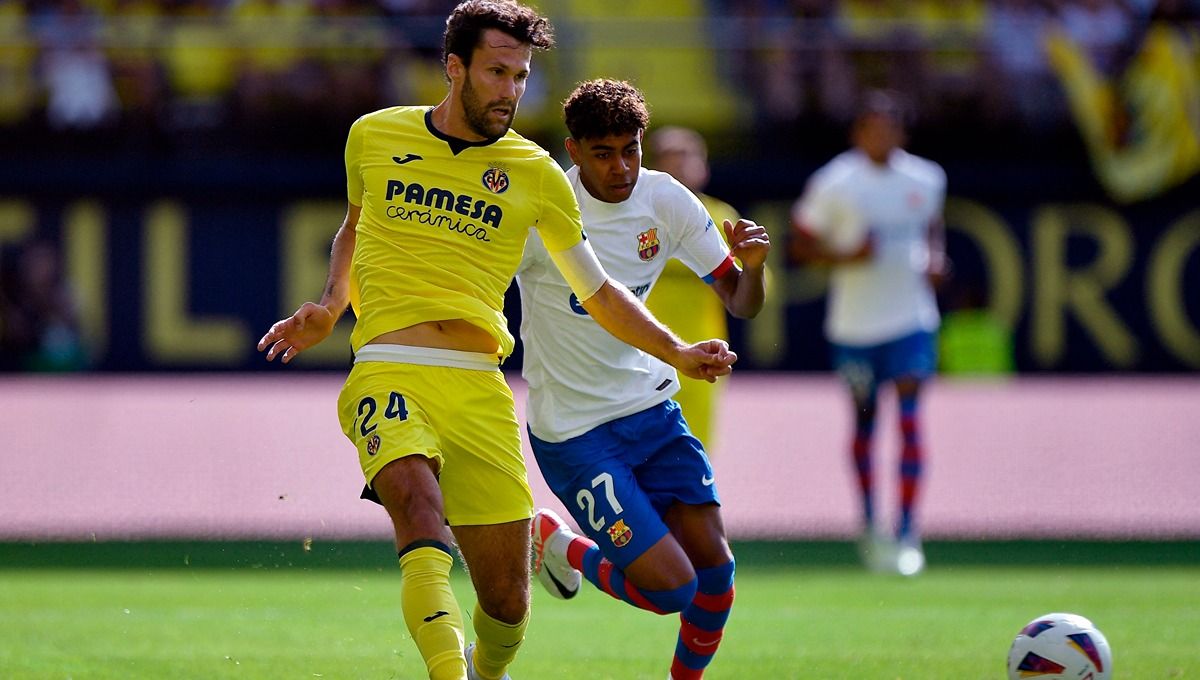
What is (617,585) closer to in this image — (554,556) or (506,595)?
(554,556)

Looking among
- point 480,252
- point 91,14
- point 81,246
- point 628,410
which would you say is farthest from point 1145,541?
point 91,14

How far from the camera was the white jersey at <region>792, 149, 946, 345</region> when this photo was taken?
1120 cm

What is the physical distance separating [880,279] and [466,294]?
5.84 meters

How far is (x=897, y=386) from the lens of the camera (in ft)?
36.0

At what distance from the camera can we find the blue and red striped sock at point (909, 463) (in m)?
10.8

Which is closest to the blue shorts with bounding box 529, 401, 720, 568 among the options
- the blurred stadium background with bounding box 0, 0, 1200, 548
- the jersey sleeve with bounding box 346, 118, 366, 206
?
the jersey sleeve with bounding box 346, 118, 366, 206

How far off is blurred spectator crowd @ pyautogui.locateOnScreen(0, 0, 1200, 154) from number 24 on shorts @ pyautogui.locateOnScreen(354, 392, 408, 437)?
15.0m

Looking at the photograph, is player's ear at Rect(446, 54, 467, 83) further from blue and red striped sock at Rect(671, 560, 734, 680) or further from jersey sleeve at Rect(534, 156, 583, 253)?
blue and red striped sock at Rect(671, 560, 734, 680)

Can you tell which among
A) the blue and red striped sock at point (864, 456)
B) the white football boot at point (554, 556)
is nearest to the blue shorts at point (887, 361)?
the blue and red striped sock at point (864, 456)

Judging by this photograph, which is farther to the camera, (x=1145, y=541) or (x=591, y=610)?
(x=1145, y=541)

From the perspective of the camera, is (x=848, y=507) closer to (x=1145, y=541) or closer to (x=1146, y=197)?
(x=1145, y=541)

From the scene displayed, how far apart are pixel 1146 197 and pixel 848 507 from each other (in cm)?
877

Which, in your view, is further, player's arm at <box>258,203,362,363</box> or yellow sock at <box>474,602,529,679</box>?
yellow sock at <box>474,602,529,679</box>

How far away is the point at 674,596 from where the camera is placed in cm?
629
